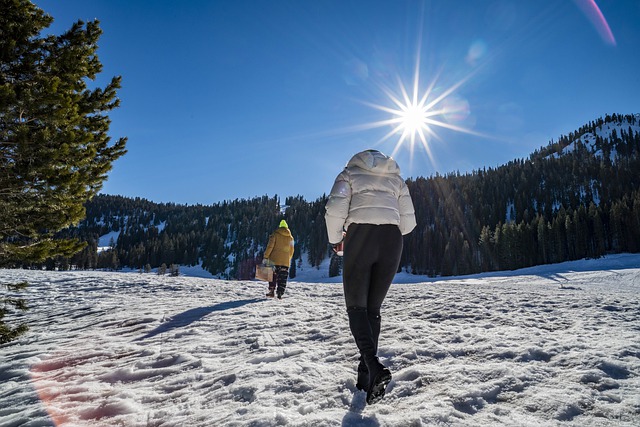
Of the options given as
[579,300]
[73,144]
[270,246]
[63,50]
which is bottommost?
[579,300]

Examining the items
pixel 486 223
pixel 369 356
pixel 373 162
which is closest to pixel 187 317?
pixel 369 356

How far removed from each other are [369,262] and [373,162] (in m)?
1.05

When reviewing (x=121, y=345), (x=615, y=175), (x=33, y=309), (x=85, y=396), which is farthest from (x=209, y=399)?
(x=615, y=175)

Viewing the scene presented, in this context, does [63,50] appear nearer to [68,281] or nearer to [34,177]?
[34,177]

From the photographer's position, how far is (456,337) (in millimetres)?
4516

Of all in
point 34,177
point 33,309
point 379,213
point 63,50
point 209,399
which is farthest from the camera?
point 33,309

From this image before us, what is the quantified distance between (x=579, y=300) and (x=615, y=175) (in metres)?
111

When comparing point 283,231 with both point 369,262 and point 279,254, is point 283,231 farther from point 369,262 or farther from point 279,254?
point 369,262

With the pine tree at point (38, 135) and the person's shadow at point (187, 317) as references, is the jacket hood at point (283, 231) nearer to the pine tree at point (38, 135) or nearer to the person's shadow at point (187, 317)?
the person's shadow at point (187, 317)

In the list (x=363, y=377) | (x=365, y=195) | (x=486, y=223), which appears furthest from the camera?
(x=486, y=223)

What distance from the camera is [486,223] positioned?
8525 centimetres

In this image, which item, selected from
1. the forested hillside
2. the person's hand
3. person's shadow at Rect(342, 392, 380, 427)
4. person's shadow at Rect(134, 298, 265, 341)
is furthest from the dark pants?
the forested hillside

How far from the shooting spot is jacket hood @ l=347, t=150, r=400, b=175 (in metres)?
3.23

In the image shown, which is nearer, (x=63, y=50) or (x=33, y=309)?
(x=63, y=50)
